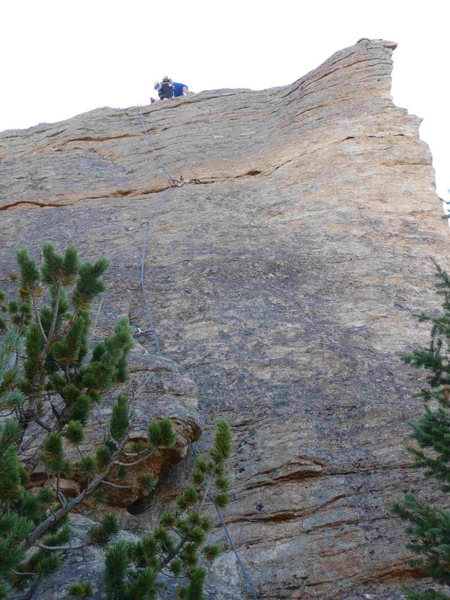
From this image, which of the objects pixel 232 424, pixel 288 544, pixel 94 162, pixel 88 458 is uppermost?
pixel 94 162

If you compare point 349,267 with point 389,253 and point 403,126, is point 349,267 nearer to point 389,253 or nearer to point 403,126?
point 389,253

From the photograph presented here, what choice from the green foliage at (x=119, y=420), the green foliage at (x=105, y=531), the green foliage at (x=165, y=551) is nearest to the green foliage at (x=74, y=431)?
the green foliage at (x=119, y=420)

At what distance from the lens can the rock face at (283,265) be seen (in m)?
7.46

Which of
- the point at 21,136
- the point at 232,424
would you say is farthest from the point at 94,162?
the point at 232,424

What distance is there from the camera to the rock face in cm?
746

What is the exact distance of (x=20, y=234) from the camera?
A: 49.2 ft

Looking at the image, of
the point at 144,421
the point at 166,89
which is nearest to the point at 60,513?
the point at 144,421

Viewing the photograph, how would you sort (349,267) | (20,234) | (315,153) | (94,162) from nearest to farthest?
(349,267) → (20,234) → (315,153) → (94,162)

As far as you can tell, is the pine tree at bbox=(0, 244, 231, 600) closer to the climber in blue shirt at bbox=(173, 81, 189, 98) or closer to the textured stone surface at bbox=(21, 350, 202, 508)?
the textured stone surface at bbox=(21, 350, 202, 508)

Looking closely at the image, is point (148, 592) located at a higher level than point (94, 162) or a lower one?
lower

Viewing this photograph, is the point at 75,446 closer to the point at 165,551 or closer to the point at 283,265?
the point at 165,551

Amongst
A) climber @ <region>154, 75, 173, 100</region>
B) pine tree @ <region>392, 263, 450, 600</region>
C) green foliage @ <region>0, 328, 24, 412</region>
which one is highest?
climber @ <region>154, 75, 173, 100</region>

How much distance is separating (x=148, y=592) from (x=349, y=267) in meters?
8.08

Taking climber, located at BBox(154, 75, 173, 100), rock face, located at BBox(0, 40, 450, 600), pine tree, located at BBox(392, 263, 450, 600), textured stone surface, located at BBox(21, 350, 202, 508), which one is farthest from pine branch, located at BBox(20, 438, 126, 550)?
climber, located at BBox(154, 75, 173, 100)
